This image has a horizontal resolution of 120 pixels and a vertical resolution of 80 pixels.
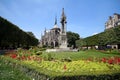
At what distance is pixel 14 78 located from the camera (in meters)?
9.98

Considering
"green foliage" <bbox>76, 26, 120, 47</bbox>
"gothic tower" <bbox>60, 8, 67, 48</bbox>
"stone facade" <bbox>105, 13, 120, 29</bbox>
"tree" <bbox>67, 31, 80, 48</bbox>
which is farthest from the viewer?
"tree" <bbox>67, 31, 80, 48</bbox>

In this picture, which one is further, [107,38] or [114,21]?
[114,21]

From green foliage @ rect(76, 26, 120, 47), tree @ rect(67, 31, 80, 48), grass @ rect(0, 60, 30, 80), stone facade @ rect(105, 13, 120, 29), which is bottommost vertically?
grass @ rect(0, 60, 30, 80)

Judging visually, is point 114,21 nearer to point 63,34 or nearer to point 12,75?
point 63,34

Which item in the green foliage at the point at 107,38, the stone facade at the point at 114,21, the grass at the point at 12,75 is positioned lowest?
the grass at the point at 12,75

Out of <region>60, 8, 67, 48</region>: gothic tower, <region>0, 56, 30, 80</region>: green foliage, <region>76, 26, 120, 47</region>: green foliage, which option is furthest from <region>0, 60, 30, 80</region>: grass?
<region>76, 26, 120, 47</region>: green foliage

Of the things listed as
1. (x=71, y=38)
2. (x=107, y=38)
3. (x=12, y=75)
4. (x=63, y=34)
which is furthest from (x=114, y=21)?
(x=12, y=75)

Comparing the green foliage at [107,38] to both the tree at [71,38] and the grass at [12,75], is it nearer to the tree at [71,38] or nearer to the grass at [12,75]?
the grass at [12,75]

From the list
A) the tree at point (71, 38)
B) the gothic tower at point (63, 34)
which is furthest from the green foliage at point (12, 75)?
the tree at point (71, 38)

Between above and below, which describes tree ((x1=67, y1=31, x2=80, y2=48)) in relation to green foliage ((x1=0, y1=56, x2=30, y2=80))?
above

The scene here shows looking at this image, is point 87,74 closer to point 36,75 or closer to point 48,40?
point 36,75

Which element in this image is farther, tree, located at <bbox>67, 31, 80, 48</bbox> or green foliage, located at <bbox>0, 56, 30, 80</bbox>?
tree, located at <bbox>67, 31, 80, 48</bbox>

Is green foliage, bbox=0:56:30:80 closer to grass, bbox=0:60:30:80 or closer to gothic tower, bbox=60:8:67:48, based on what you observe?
grass, bbox=0:60:30:80

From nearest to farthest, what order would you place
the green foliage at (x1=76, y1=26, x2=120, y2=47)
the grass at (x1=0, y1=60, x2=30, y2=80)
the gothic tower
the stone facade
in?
the grass at (x1=0, y1=60, x2=30, y2=80) → the gothic tower → the green foliage at (x1=76, y1=26, x2=120, y2=47) → the stone facade
